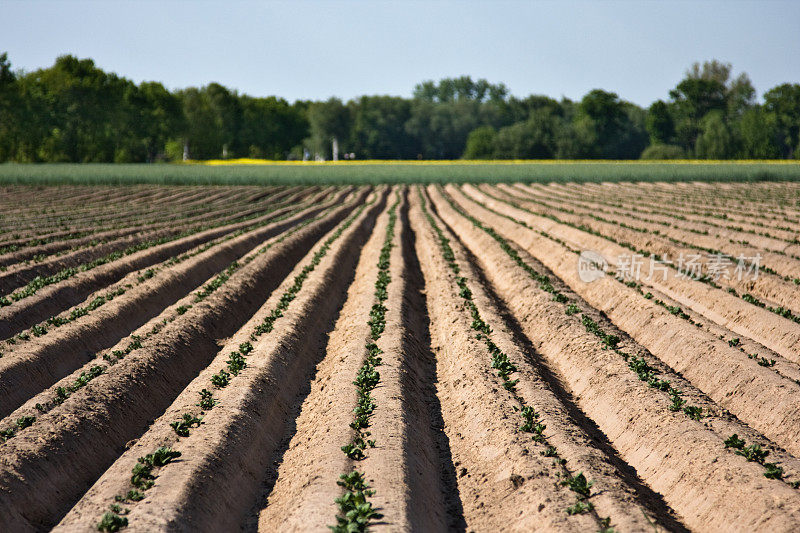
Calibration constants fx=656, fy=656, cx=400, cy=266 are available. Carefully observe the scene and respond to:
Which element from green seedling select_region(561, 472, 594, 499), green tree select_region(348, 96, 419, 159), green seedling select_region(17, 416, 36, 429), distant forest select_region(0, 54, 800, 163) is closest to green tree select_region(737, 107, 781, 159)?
distant forest select_region(0, 54, 800, 163)

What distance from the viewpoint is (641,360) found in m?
9.38

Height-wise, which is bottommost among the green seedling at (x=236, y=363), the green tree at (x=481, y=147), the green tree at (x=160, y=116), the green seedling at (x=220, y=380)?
the green seedling at (x=220, y=380)

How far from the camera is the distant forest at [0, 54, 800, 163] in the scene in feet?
246

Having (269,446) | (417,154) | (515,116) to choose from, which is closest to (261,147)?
(417,154)

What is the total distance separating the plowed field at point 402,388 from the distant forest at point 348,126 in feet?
203

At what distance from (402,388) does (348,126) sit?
8234 cm

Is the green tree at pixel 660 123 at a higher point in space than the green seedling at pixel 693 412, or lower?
higher

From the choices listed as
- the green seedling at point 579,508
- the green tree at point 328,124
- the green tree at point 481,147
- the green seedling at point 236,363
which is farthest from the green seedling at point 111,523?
the green tree at point 328,124

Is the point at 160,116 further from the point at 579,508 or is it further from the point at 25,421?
the point at 579,508

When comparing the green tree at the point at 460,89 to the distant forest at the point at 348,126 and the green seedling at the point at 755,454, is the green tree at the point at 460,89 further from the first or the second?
the green seedling at the point at 755,454

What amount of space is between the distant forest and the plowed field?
62.0m

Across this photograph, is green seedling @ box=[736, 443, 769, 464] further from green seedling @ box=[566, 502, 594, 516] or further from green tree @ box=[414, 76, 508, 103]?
green tree @ box=[414, 76, 508, 103]

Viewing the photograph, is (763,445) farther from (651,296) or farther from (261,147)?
(261,147)

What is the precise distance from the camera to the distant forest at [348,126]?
75.1 metres
